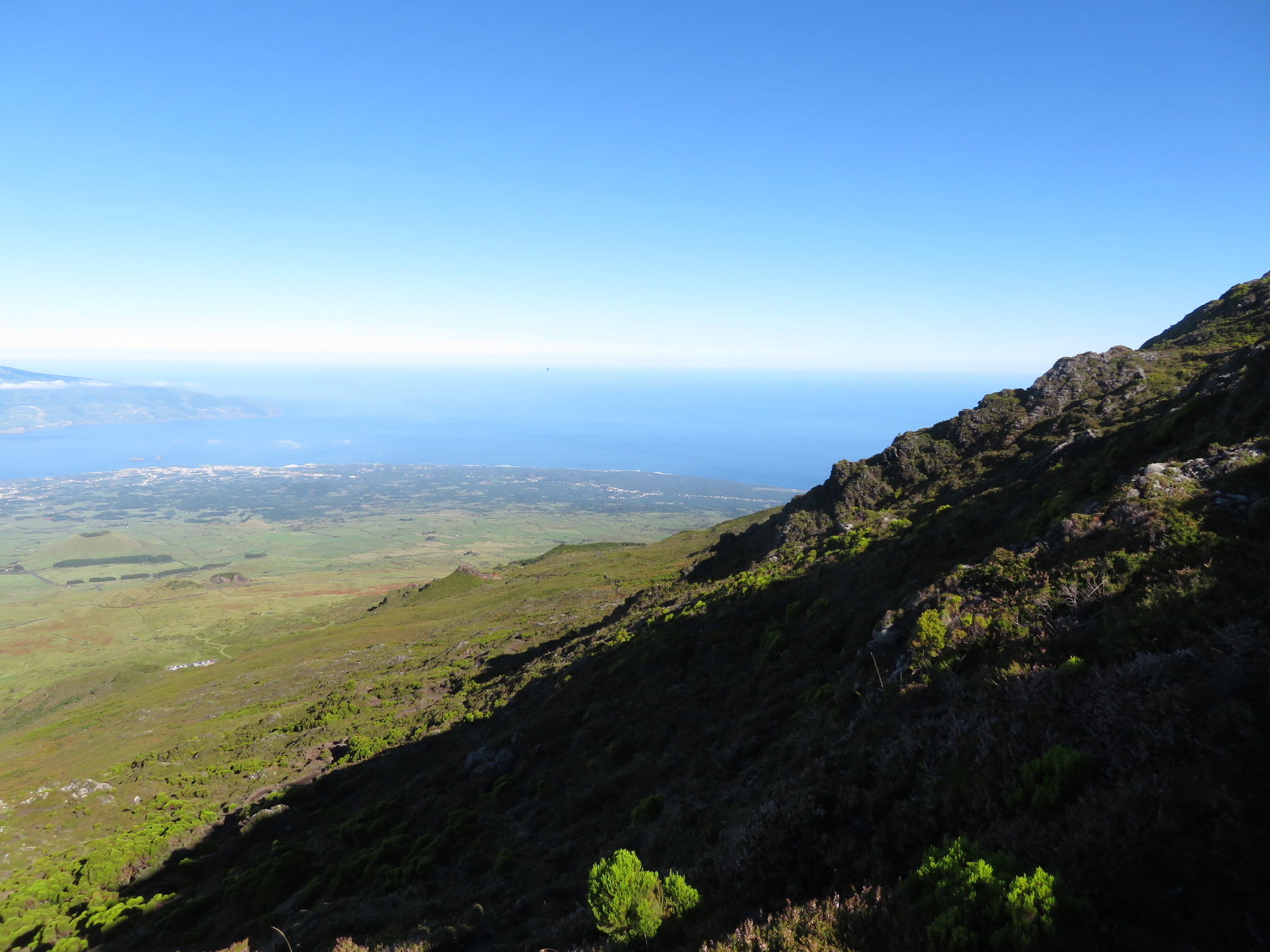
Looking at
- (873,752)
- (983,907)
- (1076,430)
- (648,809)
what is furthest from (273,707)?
(1076,430)

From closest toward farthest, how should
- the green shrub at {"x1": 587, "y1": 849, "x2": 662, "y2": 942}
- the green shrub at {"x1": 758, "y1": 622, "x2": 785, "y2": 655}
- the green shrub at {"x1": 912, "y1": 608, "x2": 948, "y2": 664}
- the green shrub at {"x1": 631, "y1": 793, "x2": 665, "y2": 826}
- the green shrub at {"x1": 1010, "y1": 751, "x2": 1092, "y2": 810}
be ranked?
the green shrub at {"x1": 1010, "y1": 751, "x2": 1092, "y2": 810}, the green shrub at {"x1": 587, "y1": 849, "x2": 662, "y2": 942}, the green shrub at {"x1": 912, "y1": 608, "x2": 948, "y2": 664}, the green shrub at {"x1": 631, "y1": 793, "x2": 665, "y2": 826}, the green shrub at {"x1": 758, "y1": 622, "x2": 785, "y2": 655}

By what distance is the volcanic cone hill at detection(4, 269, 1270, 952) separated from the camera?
6.66 metres

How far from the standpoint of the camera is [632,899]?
30.7 ft

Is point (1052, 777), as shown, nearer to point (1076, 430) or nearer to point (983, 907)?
point (983, 907)

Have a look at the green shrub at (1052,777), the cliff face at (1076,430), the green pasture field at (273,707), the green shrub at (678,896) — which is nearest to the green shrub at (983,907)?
the green shrub at (1052,777)

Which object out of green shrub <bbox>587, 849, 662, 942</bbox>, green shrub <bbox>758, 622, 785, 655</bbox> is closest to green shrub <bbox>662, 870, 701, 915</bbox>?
green shrub <bbox>587, 849, 662, 942</bbox>

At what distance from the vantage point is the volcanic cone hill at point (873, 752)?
6664mm

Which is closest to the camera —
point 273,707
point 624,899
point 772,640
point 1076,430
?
point 624,899

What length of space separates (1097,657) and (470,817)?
22.3 m

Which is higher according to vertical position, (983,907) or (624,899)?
(983,907)

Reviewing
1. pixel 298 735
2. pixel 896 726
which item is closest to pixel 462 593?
pixel 298 735

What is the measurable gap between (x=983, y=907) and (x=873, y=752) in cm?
486

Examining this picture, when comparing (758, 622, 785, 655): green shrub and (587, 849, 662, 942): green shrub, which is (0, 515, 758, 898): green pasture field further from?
(587, 849, 662, 942): green shrub

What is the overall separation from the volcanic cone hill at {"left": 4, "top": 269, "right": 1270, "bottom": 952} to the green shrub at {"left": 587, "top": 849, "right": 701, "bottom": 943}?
1.78 feet
